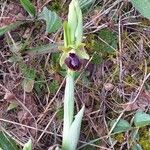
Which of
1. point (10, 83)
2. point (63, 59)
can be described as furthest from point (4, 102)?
point (63, 59)

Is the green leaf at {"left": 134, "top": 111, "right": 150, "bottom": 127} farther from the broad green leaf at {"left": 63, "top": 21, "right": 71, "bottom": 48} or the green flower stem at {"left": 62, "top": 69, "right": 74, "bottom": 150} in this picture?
the broad green leaf at {"left": 63, "top": 21, "right": 71, "bottom": 48}

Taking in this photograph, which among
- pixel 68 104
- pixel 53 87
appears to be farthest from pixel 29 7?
pixel 68 104

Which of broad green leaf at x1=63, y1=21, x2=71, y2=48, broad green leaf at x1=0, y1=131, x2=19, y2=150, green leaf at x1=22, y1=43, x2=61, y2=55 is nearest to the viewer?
broad green leaf at x1=63, y1=21, x2=71, y2=48

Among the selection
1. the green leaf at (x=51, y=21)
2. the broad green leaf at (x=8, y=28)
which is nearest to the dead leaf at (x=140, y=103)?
the green leaf at (x=51, y=21)

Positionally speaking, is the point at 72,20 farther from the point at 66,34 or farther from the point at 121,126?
the point at 121,126

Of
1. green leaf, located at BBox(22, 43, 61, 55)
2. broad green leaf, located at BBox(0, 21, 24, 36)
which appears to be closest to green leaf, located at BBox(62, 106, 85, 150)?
green leaf, located at BBox(22, 43, 61, 55)
